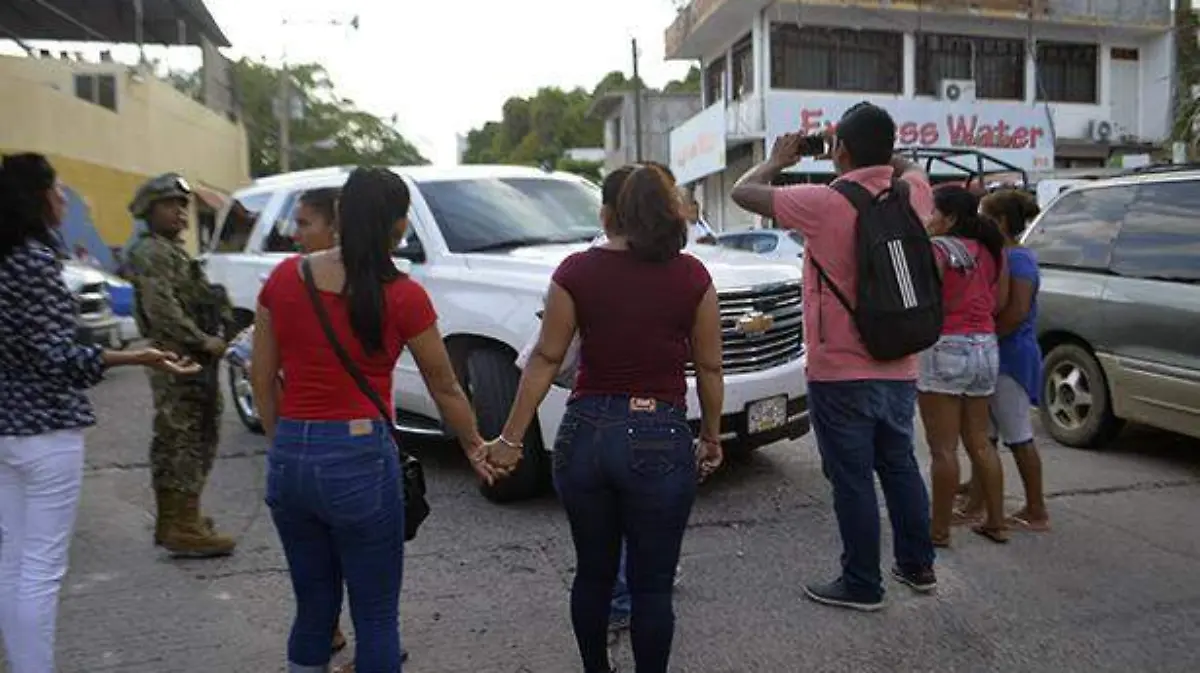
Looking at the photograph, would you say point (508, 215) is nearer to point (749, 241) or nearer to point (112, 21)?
point (749, 241)

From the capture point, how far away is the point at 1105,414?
6648mm

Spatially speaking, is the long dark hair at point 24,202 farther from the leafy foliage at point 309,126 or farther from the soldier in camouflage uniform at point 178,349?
the leafy foliage at point 309,126

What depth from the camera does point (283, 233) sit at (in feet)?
25.1

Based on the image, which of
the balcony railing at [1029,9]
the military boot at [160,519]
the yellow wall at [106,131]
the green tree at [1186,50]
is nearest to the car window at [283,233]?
the military boot at [160,519]

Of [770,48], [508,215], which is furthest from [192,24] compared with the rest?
[508,215]

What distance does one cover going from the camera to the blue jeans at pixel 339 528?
2.70m

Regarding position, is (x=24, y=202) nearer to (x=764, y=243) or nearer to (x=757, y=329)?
(x=757, y=329)

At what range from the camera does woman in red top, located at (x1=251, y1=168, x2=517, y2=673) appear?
2703 mm

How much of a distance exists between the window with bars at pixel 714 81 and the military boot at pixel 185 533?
79.9 feet

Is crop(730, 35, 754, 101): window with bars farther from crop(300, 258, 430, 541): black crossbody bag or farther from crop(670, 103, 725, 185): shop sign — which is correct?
crop(300, 258, 430, 541): black crossbody bag

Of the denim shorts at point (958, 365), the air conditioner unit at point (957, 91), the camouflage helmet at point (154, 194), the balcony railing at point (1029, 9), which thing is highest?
the balcony railing at point (1029, 9)

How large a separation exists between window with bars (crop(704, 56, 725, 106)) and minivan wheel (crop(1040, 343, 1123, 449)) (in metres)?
21.5

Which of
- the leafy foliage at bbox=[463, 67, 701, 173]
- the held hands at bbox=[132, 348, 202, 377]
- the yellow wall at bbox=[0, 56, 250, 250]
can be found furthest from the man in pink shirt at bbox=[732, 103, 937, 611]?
the leafy foliage at bbox=[463, 67, 701, 173]

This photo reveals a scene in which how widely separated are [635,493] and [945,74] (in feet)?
83.5
